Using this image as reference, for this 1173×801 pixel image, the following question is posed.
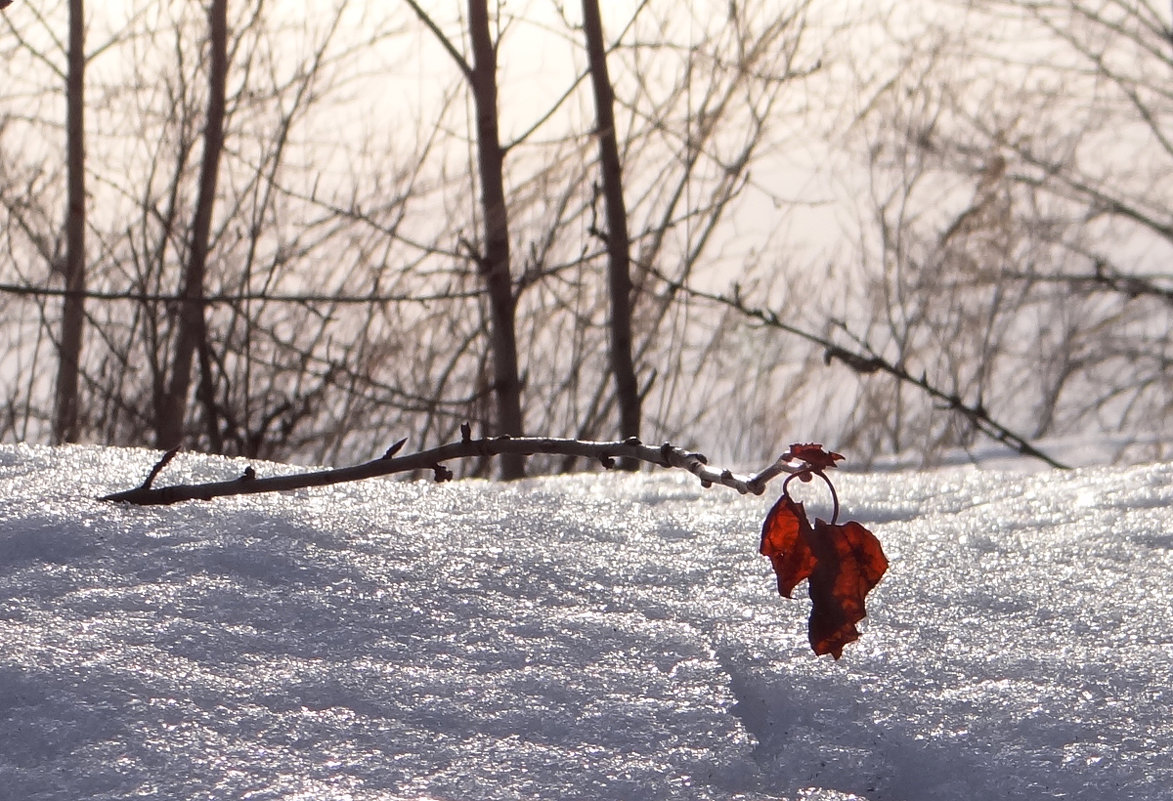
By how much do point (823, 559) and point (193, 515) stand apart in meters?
0.72

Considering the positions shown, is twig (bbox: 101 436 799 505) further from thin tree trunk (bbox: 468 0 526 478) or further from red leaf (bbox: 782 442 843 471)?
thin tree trunk (bbox: 468 0 526 478)

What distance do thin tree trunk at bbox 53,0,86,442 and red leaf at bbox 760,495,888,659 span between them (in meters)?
4.60

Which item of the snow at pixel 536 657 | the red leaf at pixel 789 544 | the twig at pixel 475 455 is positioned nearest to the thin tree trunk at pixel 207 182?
the snow at pixel 536 657

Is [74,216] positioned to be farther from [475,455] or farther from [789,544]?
[789,544]

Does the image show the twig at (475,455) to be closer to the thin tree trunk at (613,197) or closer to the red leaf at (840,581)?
the red leaf at (840,581)

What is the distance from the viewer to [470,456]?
1110 millimetres

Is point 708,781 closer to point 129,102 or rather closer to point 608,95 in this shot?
point 608,95

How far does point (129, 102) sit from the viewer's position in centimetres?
496

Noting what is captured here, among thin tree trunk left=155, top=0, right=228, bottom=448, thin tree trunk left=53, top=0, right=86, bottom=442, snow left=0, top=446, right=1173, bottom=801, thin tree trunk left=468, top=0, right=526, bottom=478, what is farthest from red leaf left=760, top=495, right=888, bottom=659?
thin tree trunk left=53, top=0, right=86, bottom=442

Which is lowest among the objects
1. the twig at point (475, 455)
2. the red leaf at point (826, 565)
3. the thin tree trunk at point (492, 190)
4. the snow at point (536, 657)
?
the snow at point (536, 657)

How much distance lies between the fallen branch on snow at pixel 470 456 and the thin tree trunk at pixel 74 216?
13.2ft

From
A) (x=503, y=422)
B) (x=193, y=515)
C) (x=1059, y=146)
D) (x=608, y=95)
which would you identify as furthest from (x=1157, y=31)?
(x=193, y=515)

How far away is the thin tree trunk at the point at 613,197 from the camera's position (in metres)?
3.95

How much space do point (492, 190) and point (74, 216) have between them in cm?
231
